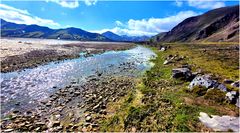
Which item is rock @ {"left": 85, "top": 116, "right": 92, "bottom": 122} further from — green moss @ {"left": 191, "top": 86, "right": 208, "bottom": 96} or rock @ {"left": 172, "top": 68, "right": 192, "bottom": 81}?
→ rock @ {"left": 172, "top": 68, "right": 192, "bottom": 81}

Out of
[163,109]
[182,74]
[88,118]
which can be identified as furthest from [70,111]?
[182,74]

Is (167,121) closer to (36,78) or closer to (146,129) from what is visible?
(146,129)

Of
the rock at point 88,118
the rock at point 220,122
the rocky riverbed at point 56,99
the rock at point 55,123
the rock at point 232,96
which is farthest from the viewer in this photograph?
the rock at point 232,96

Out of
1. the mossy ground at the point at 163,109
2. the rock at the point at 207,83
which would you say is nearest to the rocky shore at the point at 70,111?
the mossy ground at the point at 163,109

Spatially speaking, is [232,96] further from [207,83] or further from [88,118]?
[88,118]

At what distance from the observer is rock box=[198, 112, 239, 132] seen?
1887 cm

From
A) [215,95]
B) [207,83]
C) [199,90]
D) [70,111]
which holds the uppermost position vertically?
[207,83]

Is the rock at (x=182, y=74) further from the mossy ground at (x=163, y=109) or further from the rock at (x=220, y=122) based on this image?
the rock at (x=220, y=122)

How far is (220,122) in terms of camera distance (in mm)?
20016

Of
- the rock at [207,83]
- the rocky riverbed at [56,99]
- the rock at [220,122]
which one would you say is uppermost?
the rock at [207,83]

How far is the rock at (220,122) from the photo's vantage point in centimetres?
1887

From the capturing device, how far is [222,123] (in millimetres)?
19797

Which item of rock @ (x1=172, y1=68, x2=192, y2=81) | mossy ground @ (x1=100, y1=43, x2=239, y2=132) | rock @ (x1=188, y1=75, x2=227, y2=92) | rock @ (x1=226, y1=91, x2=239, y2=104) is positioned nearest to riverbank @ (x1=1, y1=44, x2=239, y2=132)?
mossy ground @ (x1=100, y1=43, x2=239, y2=132)

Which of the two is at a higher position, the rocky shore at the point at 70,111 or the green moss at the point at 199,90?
the green moss at the point at 199,90
